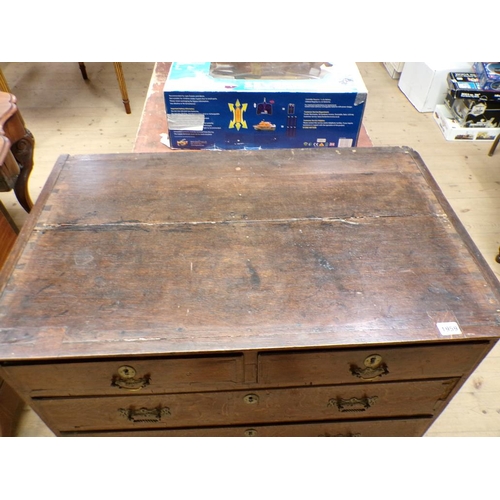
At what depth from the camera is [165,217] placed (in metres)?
1.08

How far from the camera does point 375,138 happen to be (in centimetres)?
249

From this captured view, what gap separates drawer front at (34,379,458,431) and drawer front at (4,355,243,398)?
53 mm

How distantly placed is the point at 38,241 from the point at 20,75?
8.67 ft

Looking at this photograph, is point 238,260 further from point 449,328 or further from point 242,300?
point 449,328

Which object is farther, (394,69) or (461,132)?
(394,69)

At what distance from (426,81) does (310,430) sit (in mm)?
2322

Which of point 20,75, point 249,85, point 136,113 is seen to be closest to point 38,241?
point 249,85

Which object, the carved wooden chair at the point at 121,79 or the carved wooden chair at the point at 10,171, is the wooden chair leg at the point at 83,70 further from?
the carved wooden chair at the point at 10,171

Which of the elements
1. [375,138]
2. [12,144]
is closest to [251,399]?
[12,144]

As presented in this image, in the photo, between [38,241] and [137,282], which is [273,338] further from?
[38,241]

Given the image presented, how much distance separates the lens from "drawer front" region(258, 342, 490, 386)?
903 mm

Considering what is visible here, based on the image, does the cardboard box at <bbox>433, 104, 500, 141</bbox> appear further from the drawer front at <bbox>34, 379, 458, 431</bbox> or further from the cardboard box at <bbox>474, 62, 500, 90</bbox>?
the drawer front at <bbox>34, 379, 458, 431</bbox>

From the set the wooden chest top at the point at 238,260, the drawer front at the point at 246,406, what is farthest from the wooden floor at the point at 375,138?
the wooden chest top at the point at 238,260

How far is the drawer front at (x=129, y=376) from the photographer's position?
885 millimetres
